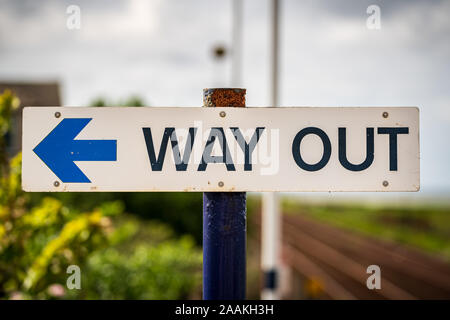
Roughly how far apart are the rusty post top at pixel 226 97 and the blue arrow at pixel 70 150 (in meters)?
0.41

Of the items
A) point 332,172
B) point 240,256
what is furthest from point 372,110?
point 240,256

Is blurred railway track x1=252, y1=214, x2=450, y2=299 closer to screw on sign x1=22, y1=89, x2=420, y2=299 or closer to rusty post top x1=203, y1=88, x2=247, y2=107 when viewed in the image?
screw on sign x1=22, y1=89, x2=420, y2=299

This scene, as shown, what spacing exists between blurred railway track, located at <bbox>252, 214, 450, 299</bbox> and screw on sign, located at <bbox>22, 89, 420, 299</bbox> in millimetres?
9241

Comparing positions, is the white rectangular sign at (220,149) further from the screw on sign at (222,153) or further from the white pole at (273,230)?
the white pole at (273,230)

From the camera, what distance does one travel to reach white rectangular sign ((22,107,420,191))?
1864 millimetres

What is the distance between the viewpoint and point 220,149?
1.86m

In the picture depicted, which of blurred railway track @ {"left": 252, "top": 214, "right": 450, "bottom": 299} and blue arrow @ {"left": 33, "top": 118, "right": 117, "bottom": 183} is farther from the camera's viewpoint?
blurred railway track @ {"left": 252, "top": 214, "right": 450, "bottom": 299}

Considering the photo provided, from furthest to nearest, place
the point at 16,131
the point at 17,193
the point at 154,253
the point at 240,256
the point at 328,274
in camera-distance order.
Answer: the point at 328,274
the point at 16,131
the point at 154,253
the point at 17,193
the point at 240,256

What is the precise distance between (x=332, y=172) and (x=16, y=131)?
15435 mm

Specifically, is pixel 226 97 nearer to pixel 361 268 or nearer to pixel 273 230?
pixel 273 230

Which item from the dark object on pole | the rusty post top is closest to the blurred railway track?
the dark object on pole
